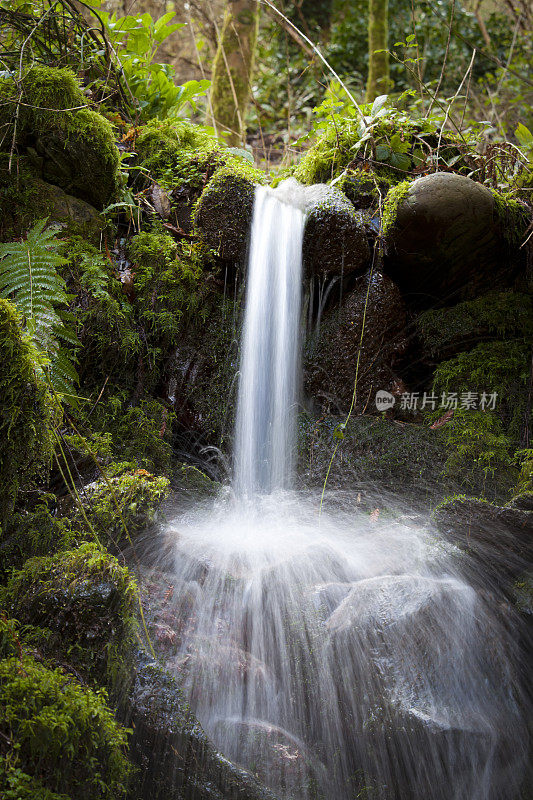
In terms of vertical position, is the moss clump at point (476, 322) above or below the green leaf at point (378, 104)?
below

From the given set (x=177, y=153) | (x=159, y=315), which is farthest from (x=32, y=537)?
(x=177, y=153)

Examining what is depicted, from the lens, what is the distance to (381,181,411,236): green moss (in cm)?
404

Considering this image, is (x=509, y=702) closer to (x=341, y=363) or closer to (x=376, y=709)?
(x=376, y=709)

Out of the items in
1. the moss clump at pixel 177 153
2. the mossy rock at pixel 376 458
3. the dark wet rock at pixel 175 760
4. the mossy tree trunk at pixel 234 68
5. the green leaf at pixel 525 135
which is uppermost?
the mossy tree trunk at pixel 234 68

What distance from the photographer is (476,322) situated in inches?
165

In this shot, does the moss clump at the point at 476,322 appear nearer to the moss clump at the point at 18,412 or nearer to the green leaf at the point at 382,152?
the green leaf at the point at 382,152

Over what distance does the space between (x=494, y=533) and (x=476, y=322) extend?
193 cm

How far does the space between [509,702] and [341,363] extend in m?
2.46

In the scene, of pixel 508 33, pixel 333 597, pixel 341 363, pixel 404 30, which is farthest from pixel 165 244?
pixel 508 33

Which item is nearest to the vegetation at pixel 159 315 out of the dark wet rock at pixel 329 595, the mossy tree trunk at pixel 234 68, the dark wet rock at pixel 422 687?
the dark wet rock at pixel 329 595

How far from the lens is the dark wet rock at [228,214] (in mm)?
4234

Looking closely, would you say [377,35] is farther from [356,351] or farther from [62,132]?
[356,351]

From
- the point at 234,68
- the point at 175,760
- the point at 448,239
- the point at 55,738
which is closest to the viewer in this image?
the point at 55,738

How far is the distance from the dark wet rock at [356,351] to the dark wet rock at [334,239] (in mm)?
204
